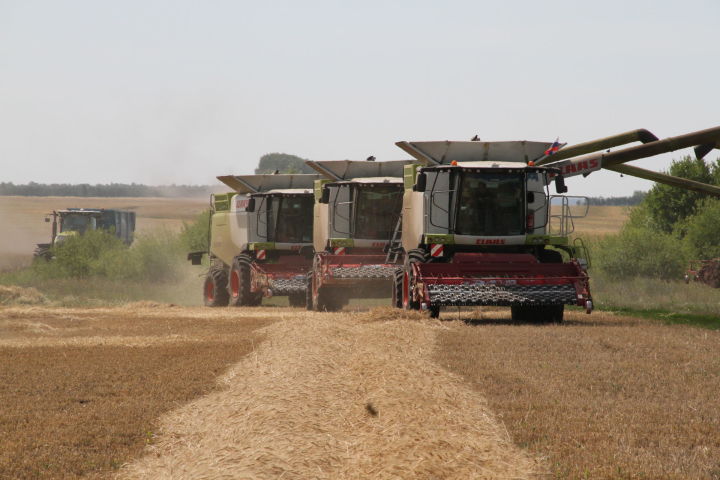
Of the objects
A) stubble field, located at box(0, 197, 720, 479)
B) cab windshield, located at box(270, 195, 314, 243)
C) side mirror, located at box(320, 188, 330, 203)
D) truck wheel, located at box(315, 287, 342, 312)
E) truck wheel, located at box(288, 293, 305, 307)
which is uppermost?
side mirror, located at box(320, 188, 330, 203)

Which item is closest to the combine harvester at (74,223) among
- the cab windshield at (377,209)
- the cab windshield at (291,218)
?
the cab windshield at (291,218)

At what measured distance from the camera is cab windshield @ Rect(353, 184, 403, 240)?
23.7 metres

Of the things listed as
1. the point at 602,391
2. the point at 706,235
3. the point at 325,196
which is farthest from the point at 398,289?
the point at 706,235

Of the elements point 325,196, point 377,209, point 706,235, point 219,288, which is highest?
point 325,196

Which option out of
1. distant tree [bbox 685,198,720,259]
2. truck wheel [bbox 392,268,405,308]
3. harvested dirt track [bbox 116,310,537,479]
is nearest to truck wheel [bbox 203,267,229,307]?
truck wheel [bbox 392,268,405,308]

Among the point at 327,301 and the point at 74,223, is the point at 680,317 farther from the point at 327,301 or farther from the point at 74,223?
the point at 74,223

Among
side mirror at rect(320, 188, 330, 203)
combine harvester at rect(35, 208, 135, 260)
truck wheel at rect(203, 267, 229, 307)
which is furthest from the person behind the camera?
combine harvester at rect(35, 208, 135, 260)

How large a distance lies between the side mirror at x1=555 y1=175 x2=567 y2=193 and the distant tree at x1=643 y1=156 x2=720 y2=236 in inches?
1531

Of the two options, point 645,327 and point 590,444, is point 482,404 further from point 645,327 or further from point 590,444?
point 645,327

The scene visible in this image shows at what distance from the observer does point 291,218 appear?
27.1 metres

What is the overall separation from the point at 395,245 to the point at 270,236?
16.3 feet

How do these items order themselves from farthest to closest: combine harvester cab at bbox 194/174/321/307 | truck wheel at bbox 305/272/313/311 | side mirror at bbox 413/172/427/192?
combine harvester cab at bbox 194/174/321/307 → truck wheel at bbox 305/272/313/311 → side mirror at bbox 413/172/427/192

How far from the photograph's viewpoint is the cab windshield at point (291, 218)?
88.8 ft

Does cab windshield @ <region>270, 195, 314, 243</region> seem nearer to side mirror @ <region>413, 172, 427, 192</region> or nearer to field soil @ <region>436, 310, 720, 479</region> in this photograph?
side mirror @ <region>413, 172, 427, 192</region>
